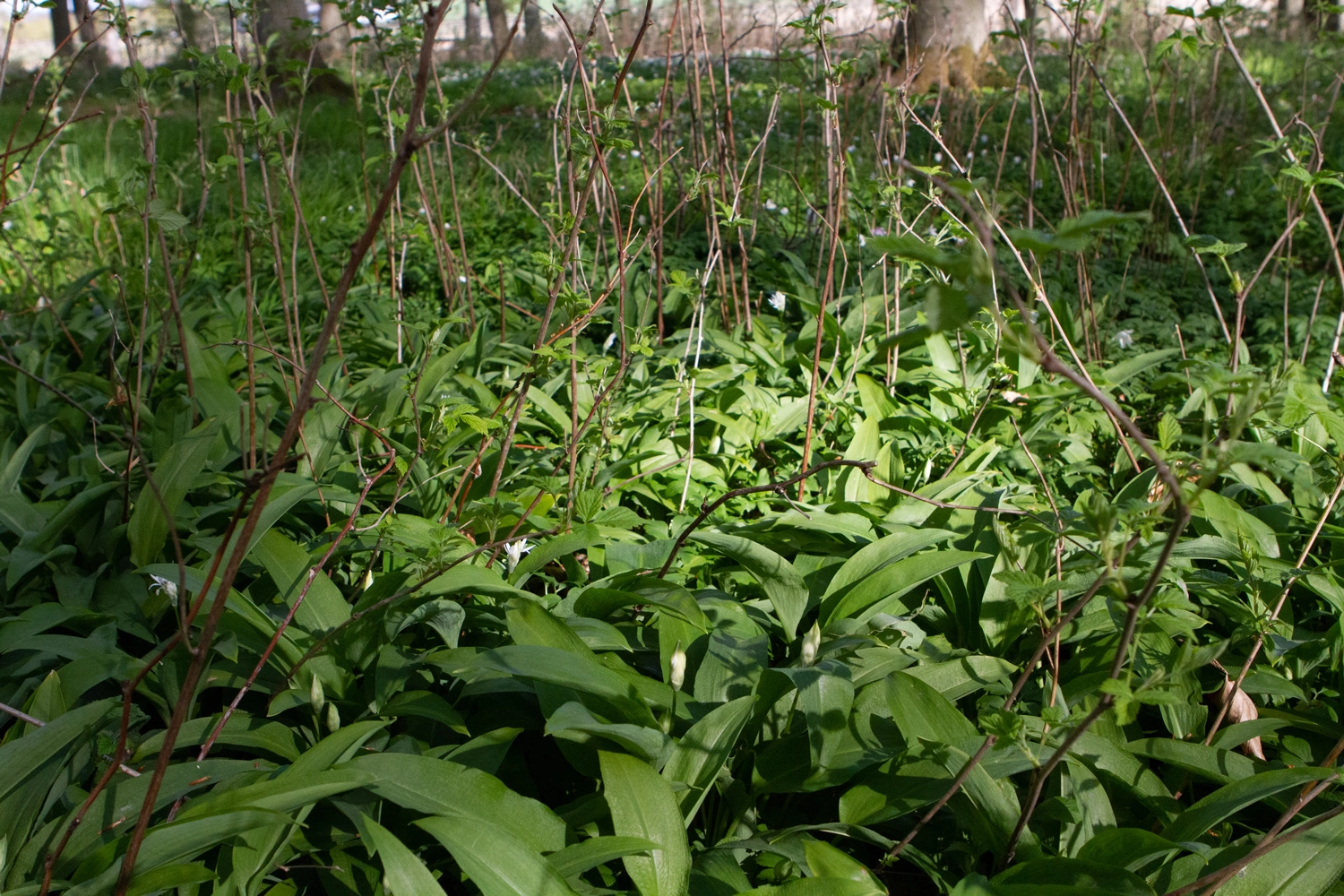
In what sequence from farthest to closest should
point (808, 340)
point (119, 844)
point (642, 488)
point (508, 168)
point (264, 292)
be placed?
point (508, 168) → point (264, 292) → point (808, 340) → point (642, 488) → point (119, 844)

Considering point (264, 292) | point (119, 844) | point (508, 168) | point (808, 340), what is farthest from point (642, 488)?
point (508, 168)

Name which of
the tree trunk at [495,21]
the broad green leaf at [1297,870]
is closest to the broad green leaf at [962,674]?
the broad green leaf at [1297,870]

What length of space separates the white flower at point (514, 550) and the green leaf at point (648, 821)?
63 cm

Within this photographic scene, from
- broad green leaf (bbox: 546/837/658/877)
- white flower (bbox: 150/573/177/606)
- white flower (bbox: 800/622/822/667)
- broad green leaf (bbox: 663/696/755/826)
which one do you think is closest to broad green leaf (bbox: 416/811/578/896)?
broad green leaf (bbox: 546/837/658/877)

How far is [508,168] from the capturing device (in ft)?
17.1

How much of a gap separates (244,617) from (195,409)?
124cm

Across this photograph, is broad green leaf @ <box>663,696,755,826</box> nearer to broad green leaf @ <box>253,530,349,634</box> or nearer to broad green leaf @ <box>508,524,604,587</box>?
broad green leaf @ <box>508,524,604,587</box>

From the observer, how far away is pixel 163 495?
1.96 m

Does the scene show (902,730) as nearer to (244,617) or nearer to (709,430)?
(244,617)

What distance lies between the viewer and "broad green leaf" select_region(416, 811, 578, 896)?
116 cm

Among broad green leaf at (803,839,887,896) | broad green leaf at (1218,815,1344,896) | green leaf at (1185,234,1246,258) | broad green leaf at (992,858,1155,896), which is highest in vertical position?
green leaf at (1185,234,1246,258)

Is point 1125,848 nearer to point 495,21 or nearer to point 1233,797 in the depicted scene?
point 1233,797

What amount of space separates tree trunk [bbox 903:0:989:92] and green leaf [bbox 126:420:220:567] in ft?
19.4

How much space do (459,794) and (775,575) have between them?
2.40ft
